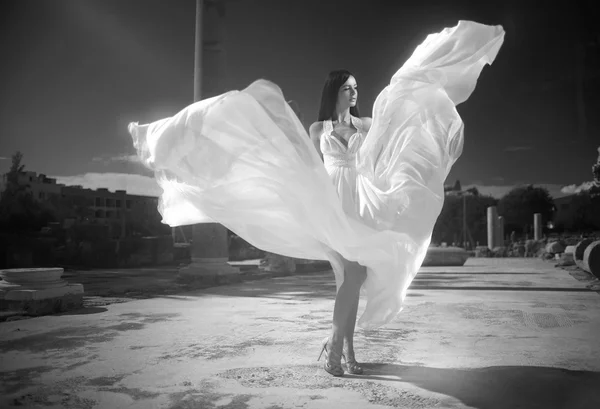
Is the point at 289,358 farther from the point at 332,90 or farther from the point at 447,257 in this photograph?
the point at 447,257

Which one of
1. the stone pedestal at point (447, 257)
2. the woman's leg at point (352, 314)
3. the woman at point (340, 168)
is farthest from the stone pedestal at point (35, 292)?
the stone pedestal at point (447, 257)

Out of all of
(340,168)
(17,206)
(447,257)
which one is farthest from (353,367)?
(17,206)

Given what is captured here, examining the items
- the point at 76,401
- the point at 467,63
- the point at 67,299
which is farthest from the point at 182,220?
the point at 67,299

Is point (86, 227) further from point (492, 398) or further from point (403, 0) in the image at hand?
point (492, 398)

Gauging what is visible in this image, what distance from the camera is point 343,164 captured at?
145 inches

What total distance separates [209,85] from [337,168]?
7.93m

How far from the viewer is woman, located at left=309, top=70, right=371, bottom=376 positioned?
3.54m

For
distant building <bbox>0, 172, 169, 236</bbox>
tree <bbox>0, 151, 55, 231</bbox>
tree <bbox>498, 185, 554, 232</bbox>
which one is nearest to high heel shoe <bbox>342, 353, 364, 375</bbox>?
distant building <bbox>0, 172, 169, 236</bbox>

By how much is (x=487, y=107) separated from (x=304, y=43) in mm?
12139

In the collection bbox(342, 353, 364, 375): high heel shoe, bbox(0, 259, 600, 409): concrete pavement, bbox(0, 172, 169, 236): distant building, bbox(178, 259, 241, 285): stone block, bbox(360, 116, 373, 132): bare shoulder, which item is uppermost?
bbox(0, 172, 169, 236): distant building

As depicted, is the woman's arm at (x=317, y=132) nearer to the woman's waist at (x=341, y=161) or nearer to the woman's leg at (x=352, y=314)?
the woman's waist at (x=341, y=161)

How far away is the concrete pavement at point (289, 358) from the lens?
2.95 metres

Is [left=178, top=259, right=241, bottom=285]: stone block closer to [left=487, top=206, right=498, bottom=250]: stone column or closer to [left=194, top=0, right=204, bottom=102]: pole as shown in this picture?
[left=194, top=0, right=204, bottom=102]: pole

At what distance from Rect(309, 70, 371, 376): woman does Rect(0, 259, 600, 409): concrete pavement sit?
215 millimetres
